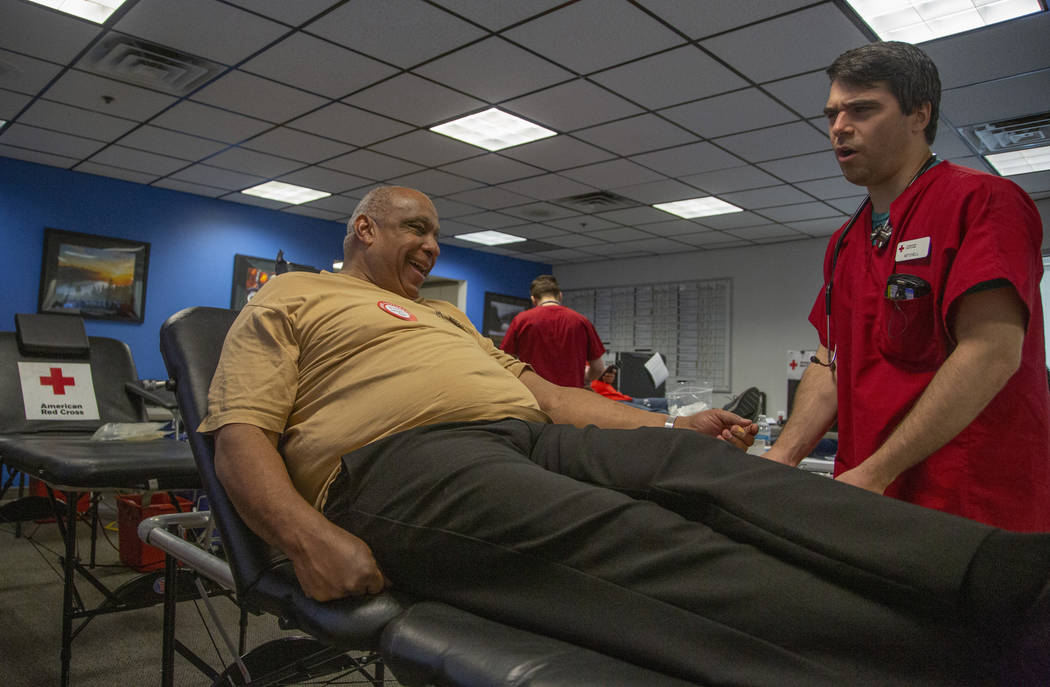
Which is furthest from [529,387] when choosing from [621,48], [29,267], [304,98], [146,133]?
[29,267]

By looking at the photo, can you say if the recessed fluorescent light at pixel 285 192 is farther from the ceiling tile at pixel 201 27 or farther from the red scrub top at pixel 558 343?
the red scrub top at pixel 558 343

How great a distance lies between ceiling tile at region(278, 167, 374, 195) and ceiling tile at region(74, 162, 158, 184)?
1.12 m

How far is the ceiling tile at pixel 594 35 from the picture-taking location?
2.72 metres

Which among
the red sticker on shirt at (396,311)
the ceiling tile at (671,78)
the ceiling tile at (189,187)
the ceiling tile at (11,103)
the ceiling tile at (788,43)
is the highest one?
the ceiling tile at (788,43)

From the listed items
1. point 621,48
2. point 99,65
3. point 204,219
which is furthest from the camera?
point 204,219

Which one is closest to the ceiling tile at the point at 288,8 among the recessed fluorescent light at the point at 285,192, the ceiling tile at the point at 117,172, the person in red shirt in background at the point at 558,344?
the person in red shirt in background at the point at 558,344

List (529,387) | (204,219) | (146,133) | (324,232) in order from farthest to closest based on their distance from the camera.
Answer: (324,232), (204,219), (146,133), (529,387)

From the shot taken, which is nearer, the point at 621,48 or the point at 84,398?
the point at 84,398

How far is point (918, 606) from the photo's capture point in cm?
63

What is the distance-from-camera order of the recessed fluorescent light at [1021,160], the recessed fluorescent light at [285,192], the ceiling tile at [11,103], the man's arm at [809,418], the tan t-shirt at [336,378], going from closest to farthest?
1. the tan t-shirt at [336,378]
2. the man's arm at [809,418]
3. the ceiling tile at [11,103]
4. the recessed fluorescent light at [1021,160]
5. the recessed fluorescent light at [285,192]

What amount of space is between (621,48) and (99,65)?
2631mm

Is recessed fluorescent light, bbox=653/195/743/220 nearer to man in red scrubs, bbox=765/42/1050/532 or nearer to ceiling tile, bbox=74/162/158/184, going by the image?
ceiling tile, bbox=74/162/158/184

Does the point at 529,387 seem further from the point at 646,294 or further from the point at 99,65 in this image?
the point at 646,294

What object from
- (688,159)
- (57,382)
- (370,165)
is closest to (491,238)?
(370,165)
